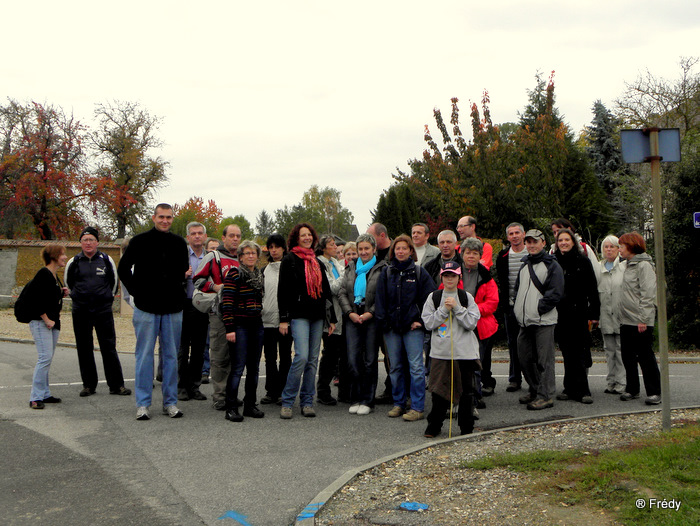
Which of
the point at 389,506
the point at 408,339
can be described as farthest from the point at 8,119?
the point at 389,506

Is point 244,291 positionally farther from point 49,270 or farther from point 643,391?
point 643,391

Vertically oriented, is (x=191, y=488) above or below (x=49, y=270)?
below

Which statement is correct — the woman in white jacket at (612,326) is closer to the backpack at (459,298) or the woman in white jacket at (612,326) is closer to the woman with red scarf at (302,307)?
the backpack at (459,298)

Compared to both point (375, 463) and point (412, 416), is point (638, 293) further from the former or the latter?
point (375, 463)

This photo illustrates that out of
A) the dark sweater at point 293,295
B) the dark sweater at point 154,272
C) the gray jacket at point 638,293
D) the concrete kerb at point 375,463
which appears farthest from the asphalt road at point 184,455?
the dark sweater at point 154,272

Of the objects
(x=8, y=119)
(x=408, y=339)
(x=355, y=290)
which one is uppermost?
(x=8, y=119)

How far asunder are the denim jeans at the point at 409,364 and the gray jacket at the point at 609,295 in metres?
2.94

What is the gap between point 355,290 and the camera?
8.19 meters

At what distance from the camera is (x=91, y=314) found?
359 inches

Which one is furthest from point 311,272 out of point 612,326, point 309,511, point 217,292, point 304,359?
point 612,326

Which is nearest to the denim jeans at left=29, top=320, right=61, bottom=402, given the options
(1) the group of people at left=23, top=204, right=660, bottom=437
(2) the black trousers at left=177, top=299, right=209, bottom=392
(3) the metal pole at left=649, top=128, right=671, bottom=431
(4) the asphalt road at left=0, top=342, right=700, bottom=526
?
(1) the group of people at left=23, top=204, right=660, bottom=437

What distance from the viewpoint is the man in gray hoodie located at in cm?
800

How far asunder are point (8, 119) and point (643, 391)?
130 feet

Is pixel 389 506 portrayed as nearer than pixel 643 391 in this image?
Yes
